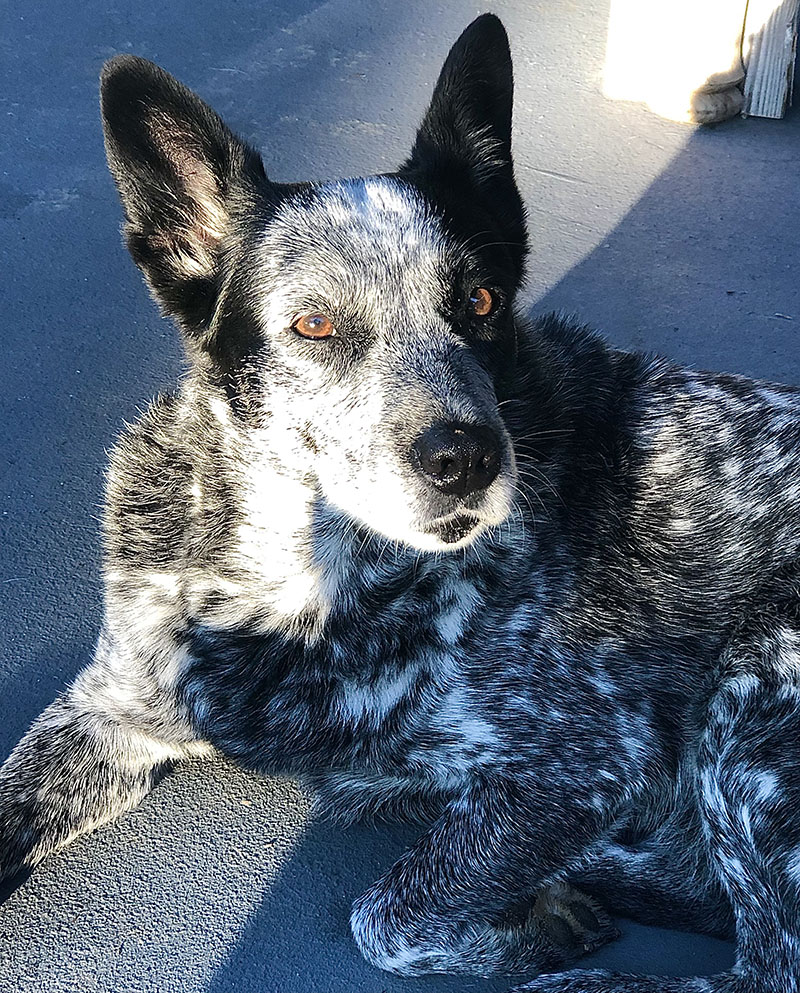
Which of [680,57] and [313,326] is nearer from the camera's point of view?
[313,326]

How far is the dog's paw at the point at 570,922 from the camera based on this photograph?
2.43 m

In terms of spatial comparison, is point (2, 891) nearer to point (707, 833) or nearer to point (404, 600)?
point (404, 600)

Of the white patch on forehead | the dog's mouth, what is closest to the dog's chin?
the dog's mouth

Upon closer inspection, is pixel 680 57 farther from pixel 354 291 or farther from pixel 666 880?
pixel 666 880

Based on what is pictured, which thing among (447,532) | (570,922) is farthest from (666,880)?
(447,532)

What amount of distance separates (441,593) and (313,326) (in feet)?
2.12

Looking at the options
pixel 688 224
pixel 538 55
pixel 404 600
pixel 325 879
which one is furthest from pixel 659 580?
pixel 538 55

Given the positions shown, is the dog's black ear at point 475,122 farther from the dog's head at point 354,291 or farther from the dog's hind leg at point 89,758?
the dog's hind leg at point 89,758

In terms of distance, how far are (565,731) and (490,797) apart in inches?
8.5

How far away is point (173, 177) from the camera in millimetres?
2354

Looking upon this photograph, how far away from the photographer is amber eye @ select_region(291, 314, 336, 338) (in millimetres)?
2318

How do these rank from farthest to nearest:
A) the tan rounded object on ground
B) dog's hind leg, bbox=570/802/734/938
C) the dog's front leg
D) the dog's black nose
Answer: the tan rounded object on ground, dog's hind leg, bbox=570/802/734/938, the dog's front leg, the dog's black nose

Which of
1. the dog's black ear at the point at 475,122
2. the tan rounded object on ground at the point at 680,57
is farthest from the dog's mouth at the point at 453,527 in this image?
the tan rounded object on ground at the point at 680,57

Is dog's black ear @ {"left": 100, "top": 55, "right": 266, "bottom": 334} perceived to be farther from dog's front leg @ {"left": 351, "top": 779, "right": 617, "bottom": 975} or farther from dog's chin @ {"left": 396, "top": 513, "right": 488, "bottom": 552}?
dog's front leg @ {"left": 351, "top": 779, "right": 617, "bottom": 975}
